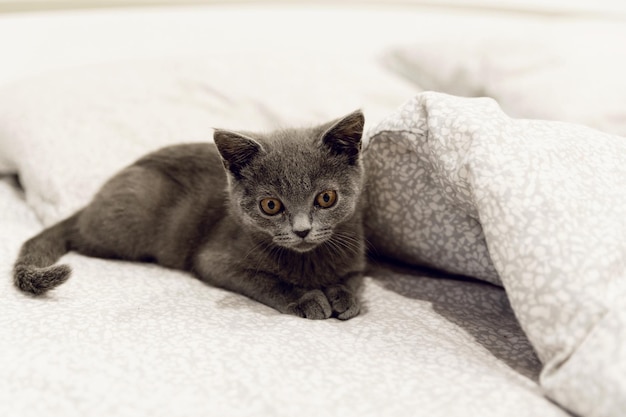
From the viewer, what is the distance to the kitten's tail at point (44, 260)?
1.04 meters

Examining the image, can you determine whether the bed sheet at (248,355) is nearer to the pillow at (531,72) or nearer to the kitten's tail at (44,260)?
the kitten's tail at (44,260)

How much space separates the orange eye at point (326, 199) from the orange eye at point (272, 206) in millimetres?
82

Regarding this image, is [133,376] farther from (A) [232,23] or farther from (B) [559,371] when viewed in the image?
(A) [232,23]

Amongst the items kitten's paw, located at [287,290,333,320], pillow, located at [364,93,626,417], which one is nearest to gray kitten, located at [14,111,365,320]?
kitten's paw, located at [287,290,333,320]

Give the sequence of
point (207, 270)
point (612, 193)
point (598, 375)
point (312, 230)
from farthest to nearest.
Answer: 1. point (207, 270)
2. point (312, 230)
3. point (612, 193)
4. point (598, 375)

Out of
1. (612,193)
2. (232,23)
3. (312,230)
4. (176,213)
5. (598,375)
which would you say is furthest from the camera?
(232,23)

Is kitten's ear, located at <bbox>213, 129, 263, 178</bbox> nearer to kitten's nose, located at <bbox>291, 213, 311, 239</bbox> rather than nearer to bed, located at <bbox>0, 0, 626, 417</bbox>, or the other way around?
kitten's nose, located at <bbox>291, 213, 311, 239</bbox>

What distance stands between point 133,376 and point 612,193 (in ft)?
2.73

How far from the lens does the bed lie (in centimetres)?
76

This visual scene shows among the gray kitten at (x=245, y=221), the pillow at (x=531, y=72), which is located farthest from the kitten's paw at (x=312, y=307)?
the pillow at (x=531, y=72)

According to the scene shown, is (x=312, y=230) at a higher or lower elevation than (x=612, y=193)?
lower

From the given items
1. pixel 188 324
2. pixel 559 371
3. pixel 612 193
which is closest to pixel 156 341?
pixel 188 324

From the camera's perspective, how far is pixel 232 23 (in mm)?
2307

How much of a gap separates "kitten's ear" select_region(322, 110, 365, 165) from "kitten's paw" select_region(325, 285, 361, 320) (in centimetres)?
29
